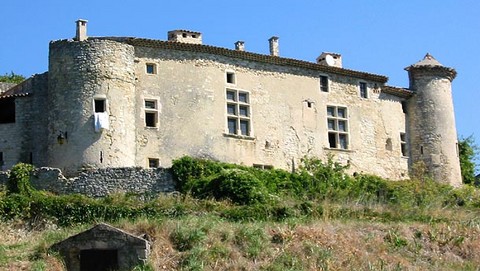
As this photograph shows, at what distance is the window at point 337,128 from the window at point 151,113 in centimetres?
910

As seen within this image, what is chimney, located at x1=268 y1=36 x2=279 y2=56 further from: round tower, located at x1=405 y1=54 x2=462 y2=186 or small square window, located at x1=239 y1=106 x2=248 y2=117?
round tower, located at x1=405 y1=54 x2=462 y2=186

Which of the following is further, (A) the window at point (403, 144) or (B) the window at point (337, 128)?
(A) the window at point (403, 144)

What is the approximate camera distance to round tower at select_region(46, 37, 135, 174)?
38750 millimetres

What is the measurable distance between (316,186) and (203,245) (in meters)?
14.8

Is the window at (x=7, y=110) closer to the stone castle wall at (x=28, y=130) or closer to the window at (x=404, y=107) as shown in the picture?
the stone castle wall at (x=28, y=130)

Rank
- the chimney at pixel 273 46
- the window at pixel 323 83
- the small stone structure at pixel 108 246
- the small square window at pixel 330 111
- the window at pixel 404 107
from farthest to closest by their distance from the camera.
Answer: the window at pixel 404 107
the window at pixel 323 83
the small square window at pixel 330 111
the chimney at pixel 273 46
the small stone structure at pixel 108 246

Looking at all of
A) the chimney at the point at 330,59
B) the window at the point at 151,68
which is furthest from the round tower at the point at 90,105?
the chimney at the point at 330,59

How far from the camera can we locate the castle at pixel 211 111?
129 ft

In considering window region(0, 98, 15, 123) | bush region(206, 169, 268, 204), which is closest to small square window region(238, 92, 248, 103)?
bush region(206, 169, 268, 204)

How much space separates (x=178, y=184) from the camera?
38188 millimetres

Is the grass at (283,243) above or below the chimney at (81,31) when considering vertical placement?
below

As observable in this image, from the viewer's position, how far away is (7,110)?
41906mm

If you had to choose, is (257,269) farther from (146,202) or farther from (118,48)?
(118,48)

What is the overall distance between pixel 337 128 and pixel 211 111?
7171mm
